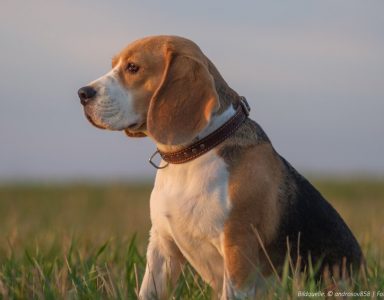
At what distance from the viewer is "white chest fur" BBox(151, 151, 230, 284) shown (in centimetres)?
479

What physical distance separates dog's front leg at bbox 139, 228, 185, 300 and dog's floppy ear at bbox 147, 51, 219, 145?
761mm

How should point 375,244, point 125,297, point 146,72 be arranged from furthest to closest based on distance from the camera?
point 375,244 → point 146,72 → point 125,297

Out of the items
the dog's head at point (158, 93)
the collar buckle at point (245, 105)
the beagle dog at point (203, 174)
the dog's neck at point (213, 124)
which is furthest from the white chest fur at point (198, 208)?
the collar buckle at point (245, 105)

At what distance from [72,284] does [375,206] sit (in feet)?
47.4

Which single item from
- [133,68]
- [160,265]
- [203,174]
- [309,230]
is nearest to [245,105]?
[203,174]

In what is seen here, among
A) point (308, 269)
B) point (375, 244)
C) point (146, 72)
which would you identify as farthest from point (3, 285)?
point (375, 244)

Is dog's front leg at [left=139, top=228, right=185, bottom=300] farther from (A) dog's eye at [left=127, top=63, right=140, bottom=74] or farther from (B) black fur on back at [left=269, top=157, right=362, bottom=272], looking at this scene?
(A) dog's eye at [left=127, top=63, right=140, bottom=74]

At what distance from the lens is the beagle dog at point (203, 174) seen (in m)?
4.79

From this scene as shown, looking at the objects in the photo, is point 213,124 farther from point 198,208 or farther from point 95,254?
point 95,254

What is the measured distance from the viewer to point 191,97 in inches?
193

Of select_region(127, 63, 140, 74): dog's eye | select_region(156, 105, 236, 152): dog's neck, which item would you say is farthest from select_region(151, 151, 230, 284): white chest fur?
select_region(127, 63, 140, 74): dog's eye

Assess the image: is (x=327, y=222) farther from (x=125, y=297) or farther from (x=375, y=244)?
(x=375, y=244)

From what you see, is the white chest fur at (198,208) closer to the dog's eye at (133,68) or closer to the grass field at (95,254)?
the grass field at (95,254)

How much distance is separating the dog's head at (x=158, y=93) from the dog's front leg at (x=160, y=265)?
0.76 metres
